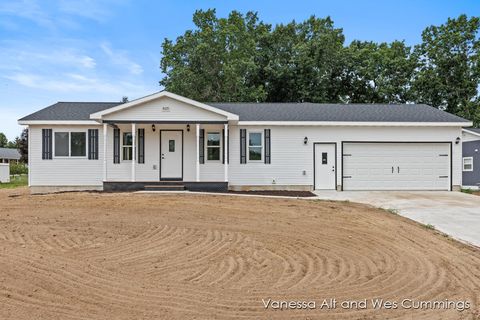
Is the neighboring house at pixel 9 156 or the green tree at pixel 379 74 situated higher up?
the green tree at pixel 379 74

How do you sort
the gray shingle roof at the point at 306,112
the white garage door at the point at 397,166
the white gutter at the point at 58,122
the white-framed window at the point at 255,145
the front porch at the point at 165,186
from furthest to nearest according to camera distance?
the white garage door at the point at 397,166 < the gray shingle roof at the point at 306,112 < the white-framed window at the point at 255,145 < the white gutter at the point at 58,122 < the front porch at the point at 165,186

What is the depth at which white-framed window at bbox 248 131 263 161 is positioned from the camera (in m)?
15.0

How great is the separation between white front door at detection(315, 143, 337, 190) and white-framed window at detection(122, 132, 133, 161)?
25.7 feet

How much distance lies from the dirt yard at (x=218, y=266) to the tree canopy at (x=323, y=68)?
67.5 feet

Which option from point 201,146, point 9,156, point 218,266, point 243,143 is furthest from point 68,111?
point 9,156

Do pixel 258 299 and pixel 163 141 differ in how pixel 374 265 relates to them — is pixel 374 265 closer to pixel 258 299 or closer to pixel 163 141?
pixel 258 299

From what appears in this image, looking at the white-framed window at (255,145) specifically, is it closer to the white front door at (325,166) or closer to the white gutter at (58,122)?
the white front door at (325,166)

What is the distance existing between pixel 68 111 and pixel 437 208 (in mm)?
14505

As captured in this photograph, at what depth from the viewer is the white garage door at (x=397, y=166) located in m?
15.3

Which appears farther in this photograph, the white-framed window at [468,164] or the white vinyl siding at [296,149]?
the white-framed window at [468,164]

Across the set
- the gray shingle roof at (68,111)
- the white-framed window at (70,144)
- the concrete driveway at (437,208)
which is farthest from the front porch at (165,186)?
the concrete driveway at (437,208)

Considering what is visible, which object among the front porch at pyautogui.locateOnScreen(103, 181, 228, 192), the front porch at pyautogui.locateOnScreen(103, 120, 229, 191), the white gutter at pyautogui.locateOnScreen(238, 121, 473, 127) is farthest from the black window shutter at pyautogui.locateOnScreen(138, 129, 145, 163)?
the white gutter at pyautogui.locateOnScreen(238, 121, 473, 127)

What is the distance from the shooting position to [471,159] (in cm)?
1788

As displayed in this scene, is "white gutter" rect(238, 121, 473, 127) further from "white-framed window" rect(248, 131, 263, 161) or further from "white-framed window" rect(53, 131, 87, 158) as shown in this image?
"white-framed window" rect(53, 131, 87, 158)
